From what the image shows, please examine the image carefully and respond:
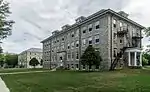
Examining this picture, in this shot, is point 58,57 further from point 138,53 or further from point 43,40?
point 138,53

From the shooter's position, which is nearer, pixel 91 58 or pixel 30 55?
pixel 91 58

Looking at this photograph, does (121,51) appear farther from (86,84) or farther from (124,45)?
(86,84)

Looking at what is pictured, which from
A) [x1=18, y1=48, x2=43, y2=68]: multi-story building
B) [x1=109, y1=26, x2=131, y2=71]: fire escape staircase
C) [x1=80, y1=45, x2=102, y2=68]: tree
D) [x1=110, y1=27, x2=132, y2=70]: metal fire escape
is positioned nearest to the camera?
[x1=80, y1=45, x2=102, y2=68]: tree

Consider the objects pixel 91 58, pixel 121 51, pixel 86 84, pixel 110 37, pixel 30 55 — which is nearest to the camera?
pixel 86 84

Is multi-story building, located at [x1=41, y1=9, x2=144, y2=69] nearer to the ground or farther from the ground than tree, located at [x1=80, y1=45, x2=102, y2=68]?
farther from the ground

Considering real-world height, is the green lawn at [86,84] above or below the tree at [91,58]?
below

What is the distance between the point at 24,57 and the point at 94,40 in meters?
82.4

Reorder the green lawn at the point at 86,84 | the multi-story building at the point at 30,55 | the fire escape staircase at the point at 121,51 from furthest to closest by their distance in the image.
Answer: the multi-story building at the point at 30,55 < the fire escape staircase at the point at 121,51 < the green lawn at the point at 86,84

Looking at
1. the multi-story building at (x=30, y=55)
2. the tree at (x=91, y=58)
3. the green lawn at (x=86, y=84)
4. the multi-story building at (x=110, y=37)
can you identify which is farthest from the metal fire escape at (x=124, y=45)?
the multi-story building at (x=30, y=55)

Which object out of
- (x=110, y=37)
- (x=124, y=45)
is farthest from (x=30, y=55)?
(x=110, y=37)

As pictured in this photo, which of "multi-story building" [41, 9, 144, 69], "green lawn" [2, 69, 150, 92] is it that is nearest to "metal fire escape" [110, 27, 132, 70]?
"multi-story building" [41, 9, 144, 69]

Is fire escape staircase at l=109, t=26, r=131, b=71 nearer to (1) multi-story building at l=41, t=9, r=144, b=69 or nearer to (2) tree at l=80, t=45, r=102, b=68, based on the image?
(1) multi-story building at l=41, t=9, r=144, b=69

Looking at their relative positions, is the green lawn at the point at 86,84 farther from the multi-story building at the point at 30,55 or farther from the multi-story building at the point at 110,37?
the multi-story building at the point at 30,55

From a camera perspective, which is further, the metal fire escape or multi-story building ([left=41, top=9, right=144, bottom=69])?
the metal fire escape
